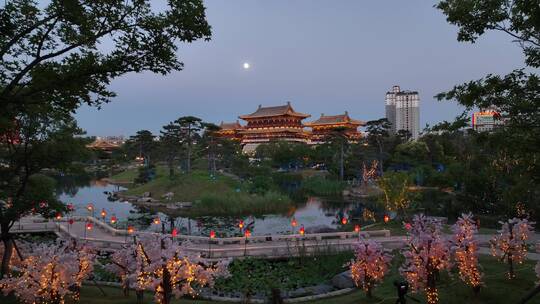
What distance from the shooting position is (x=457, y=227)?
37.4 feet

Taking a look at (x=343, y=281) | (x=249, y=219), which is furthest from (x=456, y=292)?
(x=249, y=219)

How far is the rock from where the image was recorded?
47.6ft

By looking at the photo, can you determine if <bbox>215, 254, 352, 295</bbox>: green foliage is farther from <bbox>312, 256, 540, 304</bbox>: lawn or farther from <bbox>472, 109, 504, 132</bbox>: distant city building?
<bbox>472, 109, 504, 132</bbox>: distant city building

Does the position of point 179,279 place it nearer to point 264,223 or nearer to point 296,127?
point 264,223

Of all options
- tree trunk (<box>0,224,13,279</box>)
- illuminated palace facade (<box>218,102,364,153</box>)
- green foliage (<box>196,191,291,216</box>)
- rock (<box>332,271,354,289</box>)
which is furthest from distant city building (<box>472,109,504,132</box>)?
illuminated palace facade (<box>218,102,364,153</box>)

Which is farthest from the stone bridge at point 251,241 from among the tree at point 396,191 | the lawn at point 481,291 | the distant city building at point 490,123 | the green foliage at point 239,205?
the green foliage at point 239,205

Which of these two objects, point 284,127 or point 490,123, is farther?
point 284,127

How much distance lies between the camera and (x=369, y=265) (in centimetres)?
1190

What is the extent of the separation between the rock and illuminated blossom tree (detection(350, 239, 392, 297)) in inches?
95.9

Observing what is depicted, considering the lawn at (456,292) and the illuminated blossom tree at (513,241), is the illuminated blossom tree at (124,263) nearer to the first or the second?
the lawn at (456,292)

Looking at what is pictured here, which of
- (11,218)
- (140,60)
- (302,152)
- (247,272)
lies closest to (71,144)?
(11,218)

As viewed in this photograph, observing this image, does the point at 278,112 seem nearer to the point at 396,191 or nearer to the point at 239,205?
the point at 239,205

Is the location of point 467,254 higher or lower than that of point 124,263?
higher

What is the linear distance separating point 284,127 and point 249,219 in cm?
5736
